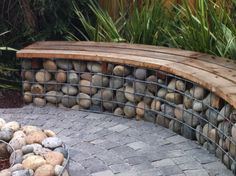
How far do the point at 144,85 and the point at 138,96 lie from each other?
130mm

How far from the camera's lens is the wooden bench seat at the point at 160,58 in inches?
131

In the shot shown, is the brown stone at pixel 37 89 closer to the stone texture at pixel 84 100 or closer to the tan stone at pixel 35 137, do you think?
the stone texture at pixel 84 100

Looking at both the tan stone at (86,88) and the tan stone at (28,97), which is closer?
the tan stone at (86,88)

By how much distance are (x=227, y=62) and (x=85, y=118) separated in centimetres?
→ 142

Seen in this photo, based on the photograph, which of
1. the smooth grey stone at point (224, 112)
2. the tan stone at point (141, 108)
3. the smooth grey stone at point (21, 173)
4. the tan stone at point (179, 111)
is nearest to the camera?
the smooth grey stone at point (21, 173)

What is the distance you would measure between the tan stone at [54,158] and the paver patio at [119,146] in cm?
28

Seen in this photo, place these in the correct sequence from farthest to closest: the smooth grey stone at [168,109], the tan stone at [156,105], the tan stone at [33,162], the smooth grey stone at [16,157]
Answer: the tan stone at [156,105] < the smooth grey stone at [168,109] < the smooth grey stone at [16,157] < the tan stone at [33,162]

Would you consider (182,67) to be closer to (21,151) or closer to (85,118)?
(85,118)

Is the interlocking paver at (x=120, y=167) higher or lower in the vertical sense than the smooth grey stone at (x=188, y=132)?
lower

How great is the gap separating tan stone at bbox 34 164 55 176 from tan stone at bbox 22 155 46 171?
0.15 feet

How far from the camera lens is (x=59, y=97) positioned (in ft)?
15.2

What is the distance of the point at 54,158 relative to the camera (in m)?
2.87

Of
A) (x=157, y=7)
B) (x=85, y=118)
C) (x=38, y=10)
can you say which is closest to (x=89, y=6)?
(x=38, y=10)

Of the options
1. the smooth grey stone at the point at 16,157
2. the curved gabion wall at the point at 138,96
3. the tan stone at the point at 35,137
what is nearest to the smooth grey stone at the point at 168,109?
the curved gabion wall at the point at 138,96
